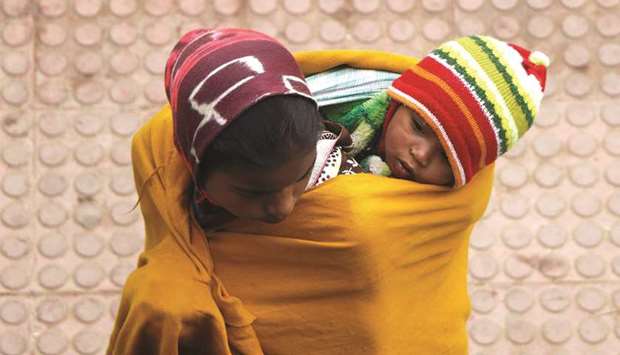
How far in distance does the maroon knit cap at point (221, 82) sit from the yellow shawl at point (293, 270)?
0.15m

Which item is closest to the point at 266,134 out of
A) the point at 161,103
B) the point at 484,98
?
the point at 484,98

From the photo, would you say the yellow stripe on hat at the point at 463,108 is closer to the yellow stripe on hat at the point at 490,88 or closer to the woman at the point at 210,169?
the yellow stripe on hat at the point at 490,88

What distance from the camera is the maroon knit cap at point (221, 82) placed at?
46.5 inches

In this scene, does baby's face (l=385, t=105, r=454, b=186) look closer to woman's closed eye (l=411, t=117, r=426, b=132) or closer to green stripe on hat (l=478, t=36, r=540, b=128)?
woman's closed eye (l=411, t=117, r=426, b=132)

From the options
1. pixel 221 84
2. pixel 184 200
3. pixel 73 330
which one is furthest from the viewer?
pixel 73 330

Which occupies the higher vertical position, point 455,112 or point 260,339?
point 455,112

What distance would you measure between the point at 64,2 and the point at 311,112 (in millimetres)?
1223

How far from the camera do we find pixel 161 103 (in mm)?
2275

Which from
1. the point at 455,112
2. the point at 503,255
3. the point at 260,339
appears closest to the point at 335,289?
the point at 260,339

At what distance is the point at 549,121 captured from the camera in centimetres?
229

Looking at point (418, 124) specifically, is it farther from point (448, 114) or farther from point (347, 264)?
point (347, 264)

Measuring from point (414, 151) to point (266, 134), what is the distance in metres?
0.29

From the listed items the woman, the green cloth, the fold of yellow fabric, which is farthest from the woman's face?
the green cloth

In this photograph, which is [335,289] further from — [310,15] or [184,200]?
[310,15]
